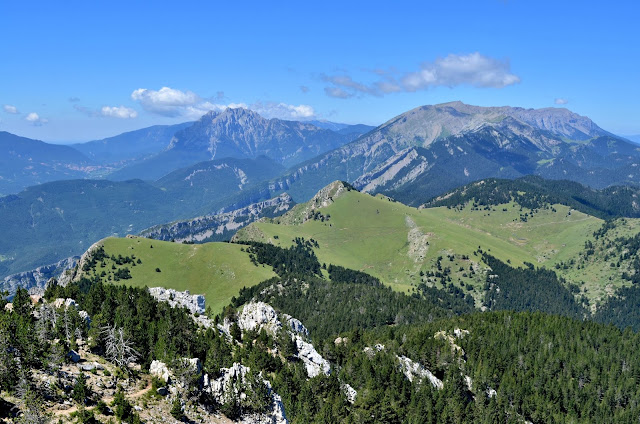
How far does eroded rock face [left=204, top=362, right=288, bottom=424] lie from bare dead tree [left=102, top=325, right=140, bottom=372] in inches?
541

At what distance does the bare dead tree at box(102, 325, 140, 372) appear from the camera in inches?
2829

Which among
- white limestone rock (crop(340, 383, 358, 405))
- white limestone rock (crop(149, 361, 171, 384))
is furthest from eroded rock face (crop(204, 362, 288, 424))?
white limestone rock (crop(340, 383, 358, 405))

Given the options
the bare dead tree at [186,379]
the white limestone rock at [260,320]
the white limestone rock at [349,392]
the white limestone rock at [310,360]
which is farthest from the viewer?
the white limestone rock at [260,320]

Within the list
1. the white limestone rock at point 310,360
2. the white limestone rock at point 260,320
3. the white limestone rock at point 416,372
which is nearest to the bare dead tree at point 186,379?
the white limestone rock at point 310,360

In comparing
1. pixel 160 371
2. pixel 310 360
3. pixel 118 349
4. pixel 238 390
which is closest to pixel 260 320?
pixel 310 360

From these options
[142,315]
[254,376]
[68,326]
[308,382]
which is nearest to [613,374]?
[308,382]

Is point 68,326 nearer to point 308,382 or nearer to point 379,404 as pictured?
point 308,382

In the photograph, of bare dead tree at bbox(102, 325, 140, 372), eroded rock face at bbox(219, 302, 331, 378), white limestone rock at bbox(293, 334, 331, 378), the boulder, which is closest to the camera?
the boulder

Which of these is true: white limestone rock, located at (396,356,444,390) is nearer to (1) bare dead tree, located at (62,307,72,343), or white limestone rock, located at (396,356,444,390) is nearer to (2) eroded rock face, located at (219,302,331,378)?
(2) eroded rock face, located at (219,302,331,378)

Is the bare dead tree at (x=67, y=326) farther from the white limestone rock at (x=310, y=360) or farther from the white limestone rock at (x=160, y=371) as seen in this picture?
the white limestone rock at (x=310, y=360)

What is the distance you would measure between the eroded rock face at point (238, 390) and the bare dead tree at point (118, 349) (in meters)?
13.7

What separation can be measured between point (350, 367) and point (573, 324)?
5013 inches

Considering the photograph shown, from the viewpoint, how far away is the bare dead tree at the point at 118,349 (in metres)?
71.9

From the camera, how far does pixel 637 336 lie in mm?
183000
